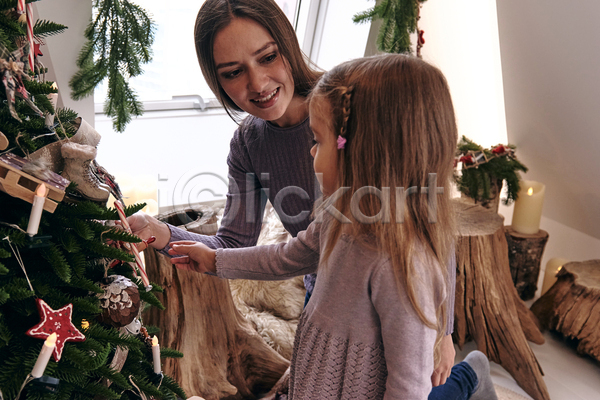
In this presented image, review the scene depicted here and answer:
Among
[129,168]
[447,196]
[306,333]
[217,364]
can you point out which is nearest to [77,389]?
[306,333]

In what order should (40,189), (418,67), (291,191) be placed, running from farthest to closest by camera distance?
(291,191)
(418,67)
(40,189)

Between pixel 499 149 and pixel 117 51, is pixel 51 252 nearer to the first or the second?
pixel 117 51

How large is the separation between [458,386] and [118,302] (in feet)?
3.50

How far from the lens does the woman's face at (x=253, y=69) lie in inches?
41.4

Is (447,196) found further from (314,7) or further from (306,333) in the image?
(314,7)

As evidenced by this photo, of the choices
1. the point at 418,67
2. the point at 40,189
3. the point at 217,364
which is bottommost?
the point at 217,364

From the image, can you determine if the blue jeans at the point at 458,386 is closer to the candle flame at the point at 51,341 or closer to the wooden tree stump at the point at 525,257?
the wooden tree stump at the point at 525,257

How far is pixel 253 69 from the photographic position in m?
1.07

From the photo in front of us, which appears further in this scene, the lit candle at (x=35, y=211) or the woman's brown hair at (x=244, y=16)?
the woman's brown hair at (x=244, y=16)

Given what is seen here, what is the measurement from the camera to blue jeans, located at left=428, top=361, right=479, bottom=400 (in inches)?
53.2

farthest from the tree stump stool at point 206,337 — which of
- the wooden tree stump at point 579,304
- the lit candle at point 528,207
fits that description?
the lit candle at point 528,207

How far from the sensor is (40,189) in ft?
1.93

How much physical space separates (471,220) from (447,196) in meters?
1.24

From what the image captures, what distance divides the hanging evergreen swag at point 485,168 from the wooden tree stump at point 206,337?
109 centimetres
